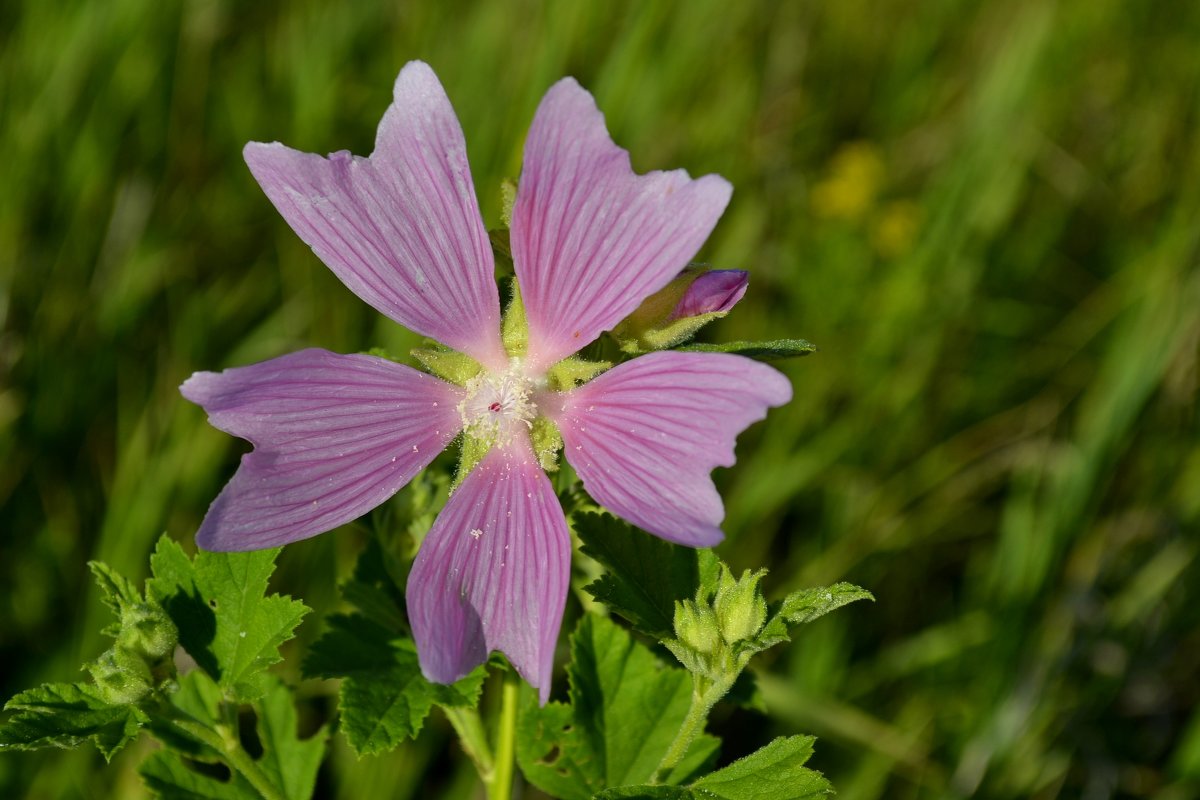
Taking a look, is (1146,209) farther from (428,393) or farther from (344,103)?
(428,393)


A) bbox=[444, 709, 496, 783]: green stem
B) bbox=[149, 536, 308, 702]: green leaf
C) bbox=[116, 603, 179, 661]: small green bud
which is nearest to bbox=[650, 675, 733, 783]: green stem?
bbox=[444, 709, 496, 783]: green stem

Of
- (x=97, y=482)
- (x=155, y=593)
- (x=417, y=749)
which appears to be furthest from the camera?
(x=97, y=482)

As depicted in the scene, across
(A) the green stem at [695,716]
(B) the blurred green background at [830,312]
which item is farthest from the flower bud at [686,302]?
(B) the blurred green background at [830,312]

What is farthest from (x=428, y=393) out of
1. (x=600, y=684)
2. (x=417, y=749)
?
(x=417, y=749)

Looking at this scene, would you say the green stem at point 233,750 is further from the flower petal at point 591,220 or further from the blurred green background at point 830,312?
the blurred green background at point 830,312

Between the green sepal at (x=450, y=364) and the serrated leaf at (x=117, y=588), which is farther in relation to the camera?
the green sepal at (x=450, y=364)

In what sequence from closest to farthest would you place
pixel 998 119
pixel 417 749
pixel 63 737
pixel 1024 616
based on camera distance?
pixel 63 737 → pixel 417 749 → pixel 1024 616 → pixel 998 119

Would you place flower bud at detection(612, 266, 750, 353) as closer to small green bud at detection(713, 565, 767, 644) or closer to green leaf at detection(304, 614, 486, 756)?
small green bud at detection(713, 565, 767, 644)
